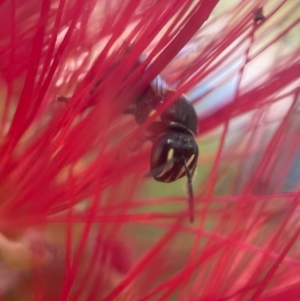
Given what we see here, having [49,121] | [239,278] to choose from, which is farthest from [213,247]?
[49,121]

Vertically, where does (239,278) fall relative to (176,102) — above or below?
below

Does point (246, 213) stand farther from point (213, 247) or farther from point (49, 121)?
point (49, 121)

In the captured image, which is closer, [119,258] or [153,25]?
[153,25]
